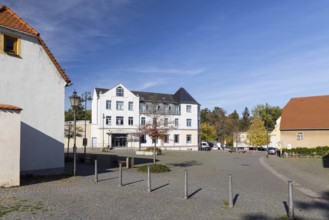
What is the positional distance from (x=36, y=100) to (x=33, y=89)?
55 cm

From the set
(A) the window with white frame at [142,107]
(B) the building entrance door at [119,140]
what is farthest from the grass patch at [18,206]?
(A) the window with white frame at [142,107]

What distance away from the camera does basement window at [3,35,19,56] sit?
14.9 meters

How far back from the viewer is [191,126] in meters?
73.6

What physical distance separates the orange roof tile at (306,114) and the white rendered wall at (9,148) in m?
41.8

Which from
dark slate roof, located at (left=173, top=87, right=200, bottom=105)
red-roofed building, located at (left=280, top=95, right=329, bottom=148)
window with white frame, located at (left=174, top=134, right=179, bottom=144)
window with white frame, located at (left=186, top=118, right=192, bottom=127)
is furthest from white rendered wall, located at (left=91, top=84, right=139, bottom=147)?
red-roofed building, located at (left=280, top=95, right=329, bottom=148)

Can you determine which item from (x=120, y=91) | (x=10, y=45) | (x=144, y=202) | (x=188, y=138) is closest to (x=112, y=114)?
(x=120, y=91)

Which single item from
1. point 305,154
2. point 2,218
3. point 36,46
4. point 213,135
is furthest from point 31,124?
point 213,135

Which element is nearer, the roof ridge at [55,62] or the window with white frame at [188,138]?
the roof ridge at [55,62]

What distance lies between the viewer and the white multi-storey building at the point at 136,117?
62.5m

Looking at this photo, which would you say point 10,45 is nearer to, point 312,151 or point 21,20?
point 21,20

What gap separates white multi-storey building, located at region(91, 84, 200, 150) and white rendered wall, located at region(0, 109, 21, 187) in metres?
44.1

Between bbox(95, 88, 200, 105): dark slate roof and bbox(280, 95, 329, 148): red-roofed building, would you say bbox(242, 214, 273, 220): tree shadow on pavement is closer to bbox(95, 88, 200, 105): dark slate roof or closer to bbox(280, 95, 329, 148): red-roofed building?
bbox(280, 95, 329, 148): red-roofed building

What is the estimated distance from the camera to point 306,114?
48.4m

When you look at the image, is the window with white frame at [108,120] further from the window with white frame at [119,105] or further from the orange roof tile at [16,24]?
the orange roof tile at [16,24]
